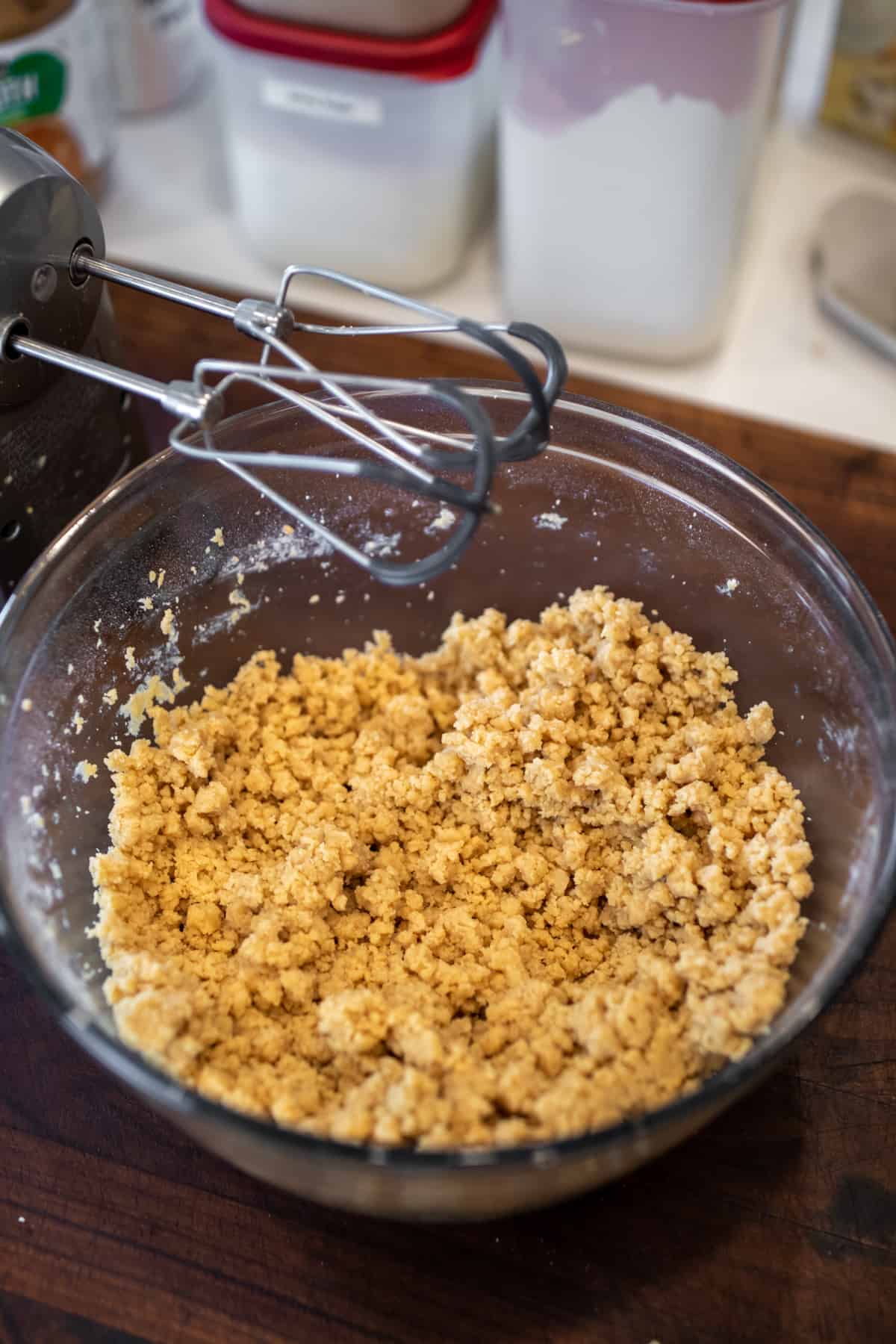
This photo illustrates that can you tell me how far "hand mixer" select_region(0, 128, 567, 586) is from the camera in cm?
61

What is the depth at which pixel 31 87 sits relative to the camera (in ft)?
3.40

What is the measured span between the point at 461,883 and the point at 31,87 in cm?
77

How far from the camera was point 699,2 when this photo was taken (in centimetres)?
85

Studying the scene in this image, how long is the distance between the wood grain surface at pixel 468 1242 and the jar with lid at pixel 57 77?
0.77m

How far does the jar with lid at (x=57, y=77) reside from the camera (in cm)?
101

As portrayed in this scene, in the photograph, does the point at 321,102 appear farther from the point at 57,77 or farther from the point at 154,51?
the point at 154,51

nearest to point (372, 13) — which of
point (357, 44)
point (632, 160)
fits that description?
point (357, 44)

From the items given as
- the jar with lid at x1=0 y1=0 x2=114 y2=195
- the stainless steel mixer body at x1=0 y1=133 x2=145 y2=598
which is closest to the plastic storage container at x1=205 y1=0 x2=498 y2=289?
the jar with lid at x1=0 y1=0 x2=114 y2=195

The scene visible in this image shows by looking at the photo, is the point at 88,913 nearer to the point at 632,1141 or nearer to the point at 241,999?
the point at 241,999

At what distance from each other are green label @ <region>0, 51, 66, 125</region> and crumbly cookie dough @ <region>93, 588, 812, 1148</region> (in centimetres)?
55

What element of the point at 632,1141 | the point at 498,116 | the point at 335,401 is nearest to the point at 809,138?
the point at 498,116

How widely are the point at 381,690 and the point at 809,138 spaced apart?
35.0 inches

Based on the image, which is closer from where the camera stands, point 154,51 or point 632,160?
point 632,160

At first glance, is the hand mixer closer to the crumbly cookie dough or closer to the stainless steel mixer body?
the stainless steel mixer body
